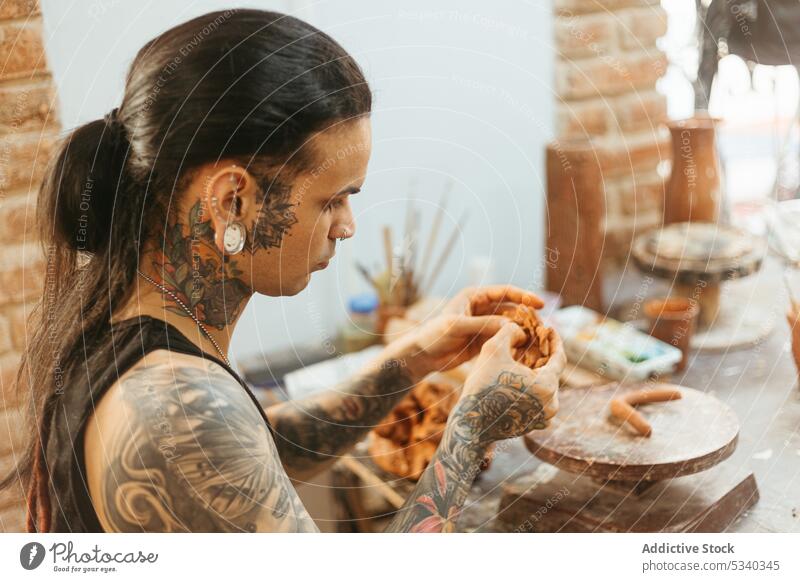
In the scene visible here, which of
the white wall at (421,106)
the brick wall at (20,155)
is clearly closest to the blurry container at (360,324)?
the white wall at (421,106)

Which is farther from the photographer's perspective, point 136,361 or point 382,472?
point 382,472

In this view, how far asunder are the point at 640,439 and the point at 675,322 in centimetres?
30

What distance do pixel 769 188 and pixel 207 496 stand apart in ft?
3.18

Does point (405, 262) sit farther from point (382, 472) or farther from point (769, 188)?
Result: point (769, 188)

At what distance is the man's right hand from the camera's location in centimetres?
95

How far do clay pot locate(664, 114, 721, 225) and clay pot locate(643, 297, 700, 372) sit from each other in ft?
0.49

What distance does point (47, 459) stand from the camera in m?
0.96

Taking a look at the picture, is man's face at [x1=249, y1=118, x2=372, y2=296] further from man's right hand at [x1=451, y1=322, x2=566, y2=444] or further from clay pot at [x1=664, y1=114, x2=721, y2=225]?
clay pot at [x1=664, y1=114, x2=721, y2=225]

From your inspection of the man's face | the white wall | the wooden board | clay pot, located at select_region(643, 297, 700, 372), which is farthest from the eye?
clay pot, located at select_region(643, 297, 700, 372)

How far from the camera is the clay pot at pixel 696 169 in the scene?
51.0 inches

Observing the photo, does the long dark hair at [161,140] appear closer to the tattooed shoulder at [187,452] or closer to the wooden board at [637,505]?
the tattooed shoulder at [187,452]

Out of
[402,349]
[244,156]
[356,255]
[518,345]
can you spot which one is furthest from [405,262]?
[244,156]

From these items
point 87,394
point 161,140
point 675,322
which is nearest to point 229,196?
point 161,140

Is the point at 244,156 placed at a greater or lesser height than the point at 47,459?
greater
